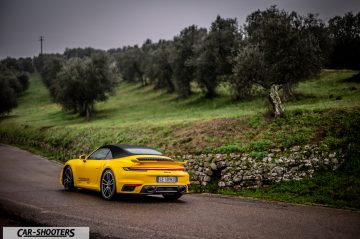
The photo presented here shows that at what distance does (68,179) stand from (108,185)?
105 inches

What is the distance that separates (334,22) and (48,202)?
252 ft

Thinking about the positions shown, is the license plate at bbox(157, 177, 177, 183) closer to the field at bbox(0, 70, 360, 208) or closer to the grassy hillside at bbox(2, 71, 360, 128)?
the field at bbox(0, 70, 360, 208)

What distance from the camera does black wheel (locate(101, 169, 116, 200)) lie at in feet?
29.2

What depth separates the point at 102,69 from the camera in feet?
168

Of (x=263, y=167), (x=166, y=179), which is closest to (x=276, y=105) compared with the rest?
(x=263, y=167)

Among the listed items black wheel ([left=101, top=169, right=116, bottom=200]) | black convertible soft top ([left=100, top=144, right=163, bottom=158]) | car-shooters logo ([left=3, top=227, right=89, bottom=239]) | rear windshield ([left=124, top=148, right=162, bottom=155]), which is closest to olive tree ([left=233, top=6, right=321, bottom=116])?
rear windshield ([left=124, top=148, right=162, bottom=155])

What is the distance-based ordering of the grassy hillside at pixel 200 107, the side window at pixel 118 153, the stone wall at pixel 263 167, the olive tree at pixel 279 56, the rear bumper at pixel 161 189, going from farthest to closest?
the grassy hillside at pixel 200 107 → the olive tree at pixel 279 56 → the stone wall at pixel 263 167 → the side window at pixel 118 153 → the rear bumper at pixel 161 189

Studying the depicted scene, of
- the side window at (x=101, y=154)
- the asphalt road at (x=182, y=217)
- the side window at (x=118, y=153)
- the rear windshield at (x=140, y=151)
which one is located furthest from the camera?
the side window at (x=101, y=154)

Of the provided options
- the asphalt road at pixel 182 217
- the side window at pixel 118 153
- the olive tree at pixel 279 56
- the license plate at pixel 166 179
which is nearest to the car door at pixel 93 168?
the side window at pixel 118 153

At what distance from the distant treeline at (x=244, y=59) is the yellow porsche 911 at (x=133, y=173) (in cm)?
997

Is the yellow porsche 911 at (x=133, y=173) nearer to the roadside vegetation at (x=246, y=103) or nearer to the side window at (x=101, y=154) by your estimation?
the side window at (x=101, y=154)

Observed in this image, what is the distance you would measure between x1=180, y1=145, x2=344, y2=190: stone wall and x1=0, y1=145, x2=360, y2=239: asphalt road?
8.44ft

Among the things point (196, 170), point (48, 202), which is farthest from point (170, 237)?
point (196, 170)

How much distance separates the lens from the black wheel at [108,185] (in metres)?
8.90
